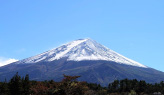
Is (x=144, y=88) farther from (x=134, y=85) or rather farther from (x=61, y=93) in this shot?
(x=61, y=93)

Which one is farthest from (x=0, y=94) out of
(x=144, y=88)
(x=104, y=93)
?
(x=144, y=88)

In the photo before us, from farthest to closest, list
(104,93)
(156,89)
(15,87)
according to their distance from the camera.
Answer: (156,89) → (104,93) → (15,87)

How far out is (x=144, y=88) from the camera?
320ft

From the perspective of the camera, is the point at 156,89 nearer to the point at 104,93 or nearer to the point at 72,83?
the point at 104,93

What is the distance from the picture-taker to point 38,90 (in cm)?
5191

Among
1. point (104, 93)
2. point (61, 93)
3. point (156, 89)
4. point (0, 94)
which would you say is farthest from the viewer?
point (156, 89)

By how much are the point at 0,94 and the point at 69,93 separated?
62.6 feet

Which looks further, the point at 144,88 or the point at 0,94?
the point at 144,88

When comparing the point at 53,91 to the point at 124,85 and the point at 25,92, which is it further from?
the point at 124,85

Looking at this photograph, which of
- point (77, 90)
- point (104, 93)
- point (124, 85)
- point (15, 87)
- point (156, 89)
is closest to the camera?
point (77, 90)

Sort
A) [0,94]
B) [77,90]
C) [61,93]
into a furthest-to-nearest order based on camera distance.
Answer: [0,94], [77,90], [61,93]

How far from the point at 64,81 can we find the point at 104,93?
37876mm

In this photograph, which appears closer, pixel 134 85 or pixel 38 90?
pixel 38 90

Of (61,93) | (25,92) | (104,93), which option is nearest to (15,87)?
(25,92)
